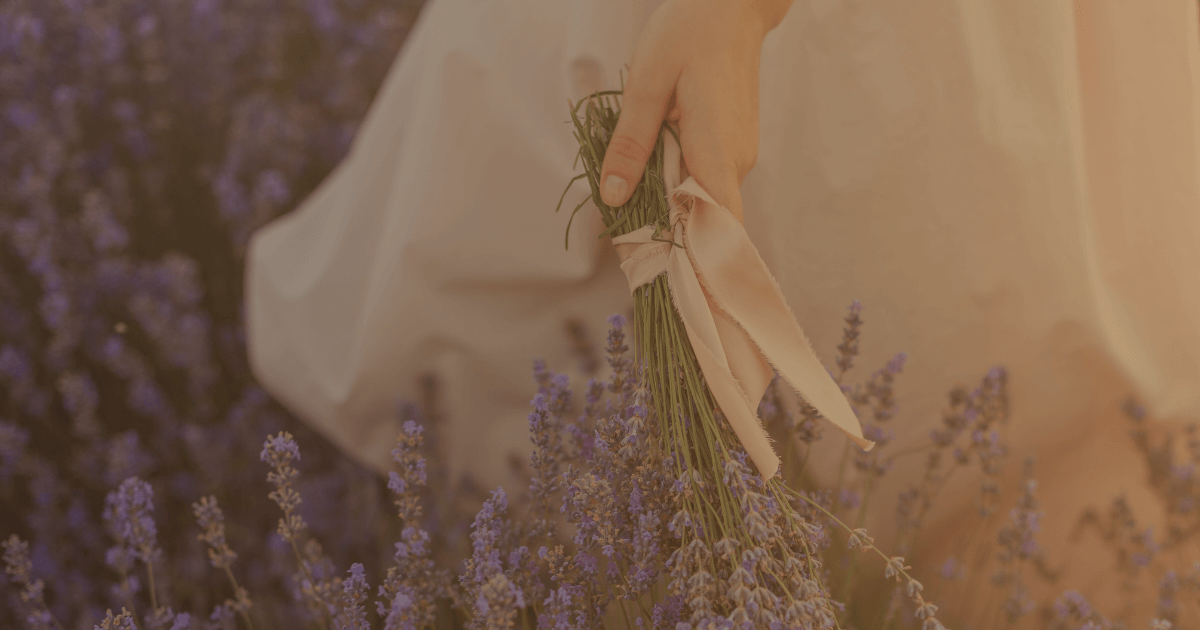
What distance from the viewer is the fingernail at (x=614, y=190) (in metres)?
0.71

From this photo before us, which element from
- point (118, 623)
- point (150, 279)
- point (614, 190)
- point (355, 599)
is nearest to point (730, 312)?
point (614, 190)

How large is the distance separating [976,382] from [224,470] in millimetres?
1359

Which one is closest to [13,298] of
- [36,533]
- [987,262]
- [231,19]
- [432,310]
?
[36,533]

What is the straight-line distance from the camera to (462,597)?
2.59ft

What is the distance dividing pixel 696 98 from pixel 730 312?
0.73 feet

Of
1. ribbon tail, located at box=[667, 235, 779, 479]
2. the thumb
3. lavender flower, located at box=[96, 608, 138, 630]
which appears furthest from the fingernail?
→ lavender flower, located at box=[96, 608, 138, 630]

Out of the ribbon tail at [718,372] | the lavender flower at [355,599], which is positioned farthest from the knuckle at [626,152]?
Answer: the lavender flower at [355,599]

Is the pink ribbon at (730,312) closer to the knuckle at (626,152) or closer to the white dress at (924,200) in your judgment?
the knuckle at (626,152)

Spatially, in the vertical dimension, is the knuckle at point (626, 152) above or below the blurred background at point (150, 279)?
above

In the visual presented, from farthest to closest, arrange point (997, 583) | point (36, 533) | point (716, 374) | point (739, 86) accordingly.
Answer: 1. point (36, 533)
2. point (997, 583)
3. point (739, 86)
4. point (716, 374)

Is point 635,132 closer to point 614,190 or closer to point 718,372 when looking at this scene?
point 614,190

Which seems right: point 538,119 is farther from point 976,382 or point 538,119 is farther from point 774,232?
point 976,382

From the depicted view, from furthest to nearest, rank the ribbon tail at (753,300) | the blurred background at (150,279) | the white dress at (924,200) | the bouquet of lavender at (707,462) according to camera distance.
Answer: the blurred background at (150,279) → the white dress at (924,200) → the ribbon tail at (753,300) → the bouquet of lavender at (707,462)

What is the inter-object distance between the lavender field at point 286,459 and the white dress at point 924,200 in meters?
0.07
